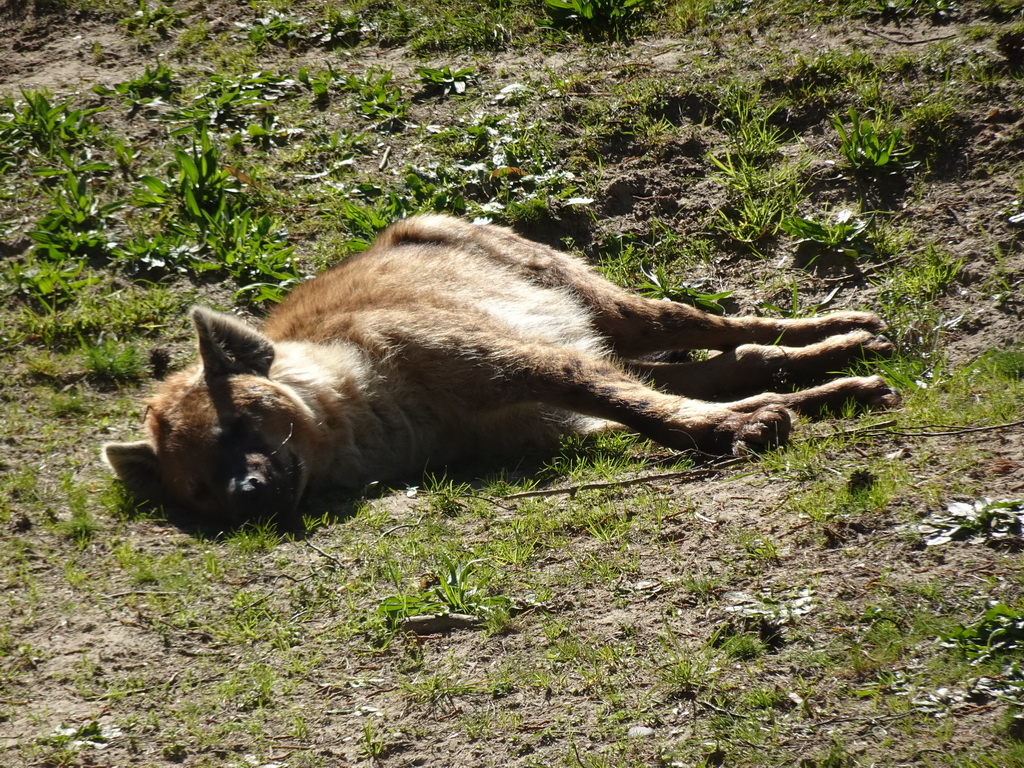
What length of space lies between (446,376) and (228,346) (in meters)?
1.08

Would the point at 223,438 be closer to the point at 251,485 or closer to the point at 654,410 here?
the point at 251,485

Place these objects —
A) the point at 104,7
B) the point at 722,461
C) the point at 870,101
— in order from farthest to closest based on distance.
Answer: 1. the point at 104,7
2. the point at 870,101
3. the point at 722,461

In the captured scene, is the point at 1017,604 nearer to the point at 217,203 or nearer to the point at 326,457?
the point at 326,457

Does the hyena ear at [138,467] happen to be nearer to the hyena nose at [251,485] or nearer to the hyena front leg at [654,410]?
the hyena nose at [251,485]

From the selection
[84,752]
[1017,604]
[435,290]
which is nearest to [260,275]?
[435,290]

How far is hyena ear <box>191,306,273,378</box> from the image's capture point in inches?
194

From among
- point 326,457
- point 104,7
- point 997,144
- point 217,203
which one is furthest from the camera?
point 104,7

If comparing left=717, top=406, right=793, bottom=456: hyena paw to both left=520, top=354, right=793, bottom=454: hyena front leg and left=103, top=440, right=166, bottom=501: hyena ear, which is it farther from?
left=103, top=440, right=166, bottom=501: hyena ear

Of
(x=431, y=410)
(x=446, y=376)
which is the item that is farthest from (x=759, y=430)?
(x=431, y=410)

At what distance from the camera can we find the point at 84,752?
3211 millimetres

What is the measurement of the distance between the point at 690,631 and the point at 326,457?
96.9 inches

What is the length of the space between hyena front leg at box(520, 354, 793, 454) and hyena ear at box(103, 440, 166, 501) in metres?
1.85

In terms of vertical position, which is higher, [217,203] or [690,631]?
[217,203]

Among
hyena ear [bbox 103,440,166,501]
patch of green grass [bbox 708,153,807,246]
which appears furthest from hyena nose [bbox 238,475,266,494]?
patch of green grass [bbox 708,153,807,246]
